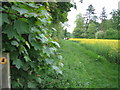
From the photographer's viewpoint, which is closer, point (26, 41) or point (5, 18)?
point (5, 18)

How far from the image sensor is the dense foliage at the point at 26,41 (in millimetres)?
857

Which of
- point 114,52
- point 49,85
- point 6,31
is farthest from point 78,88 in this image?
point 114,52

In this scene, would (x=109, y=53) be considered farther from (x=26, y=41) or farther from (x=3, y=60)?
(x=3, y=60)

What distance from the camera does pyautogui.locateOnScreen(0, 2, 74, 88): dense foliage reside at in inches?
33.7

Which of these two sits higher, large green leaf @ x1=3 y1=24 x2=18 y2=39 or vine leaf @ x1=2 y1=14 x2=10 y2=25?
vine leaf @ x1=2 y1=14 x2=10 y2=25

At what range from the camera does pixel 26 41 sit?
3.24 ft

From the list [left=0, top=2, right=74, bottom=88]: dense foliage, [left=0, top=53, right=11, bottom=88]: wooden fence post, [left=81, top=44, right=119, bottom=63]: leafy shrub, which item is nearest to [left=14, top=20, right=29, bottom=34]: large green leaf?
[left=0, top=2, right=74, bottom=88]: dense foliage

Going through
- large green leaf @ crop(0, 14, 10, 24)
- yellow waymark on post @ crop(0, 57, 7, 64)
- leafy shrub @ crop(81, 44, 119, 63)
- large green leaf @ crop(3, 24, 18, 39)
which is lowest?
leafy shrub @ crop(81, 44, 119, 63)

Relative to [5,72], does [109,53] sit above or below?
below

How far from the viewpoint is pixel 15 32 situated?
0.88 metres

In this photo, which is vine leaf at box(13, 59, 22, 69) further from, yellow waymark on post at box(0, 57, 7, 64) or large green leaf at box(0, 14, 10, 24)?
large green leaf at box(0, 14, 10, 24)

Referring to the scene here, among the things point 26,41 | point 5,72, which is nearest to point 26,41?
point 26,41

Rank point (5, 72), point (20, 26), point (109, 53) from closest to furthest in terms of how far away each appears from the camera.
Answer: point (20, 26)
point (5, 72)
point (109, 53)

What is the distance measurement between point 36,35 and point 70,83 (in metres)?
1.97
